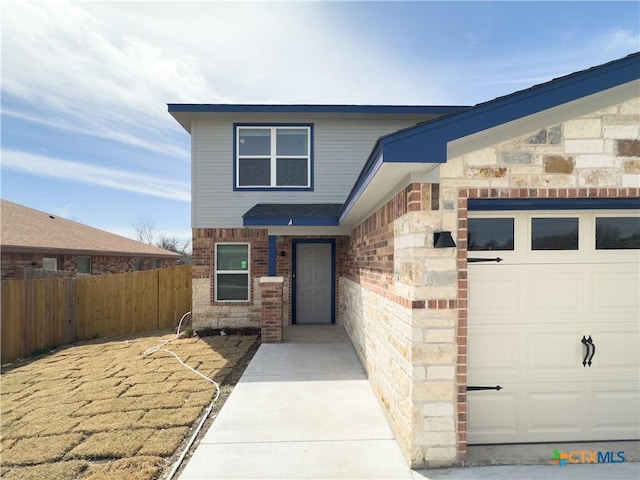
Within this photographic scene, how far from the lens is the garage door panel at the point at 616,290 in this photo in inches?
129

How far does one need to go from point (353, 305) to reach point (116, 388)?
453 centimetres

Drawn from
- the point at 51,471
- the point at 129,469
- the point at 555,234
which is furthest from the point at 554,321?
the point at 51,471

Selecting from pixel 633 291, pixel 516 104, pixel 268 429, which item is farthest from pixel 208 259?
pixel 633 291

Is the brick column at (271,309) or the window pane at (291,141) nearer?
the brick column at (271,309)

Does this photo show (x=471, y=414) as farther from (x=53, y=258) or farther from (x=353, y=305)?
(x=53, y=258)

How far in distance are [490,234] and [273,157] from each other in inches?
259

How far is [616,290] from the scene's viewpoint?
3.28 metres

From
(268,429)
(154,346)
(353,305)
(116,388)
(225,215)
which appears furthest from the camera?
(225,215)

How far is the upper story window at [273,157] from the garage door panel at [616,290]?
6.63m

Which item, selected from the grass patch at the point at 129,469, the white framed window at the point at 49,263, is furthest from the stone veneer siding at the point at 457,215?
the white framed window at the point at 49,263

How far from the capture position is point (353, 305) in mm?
6816

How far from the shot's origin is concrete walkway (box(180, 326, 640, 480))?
9.57 feet

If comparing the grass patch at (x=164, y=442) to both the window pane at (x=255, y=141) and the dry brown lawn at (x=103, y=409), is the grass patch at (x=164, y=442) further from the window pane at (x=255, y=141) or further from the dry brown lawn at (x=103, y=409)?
the window pane at (x=255, y=141)

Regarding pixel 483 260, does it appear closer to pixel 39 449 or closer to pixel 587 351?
pixel 587 351
